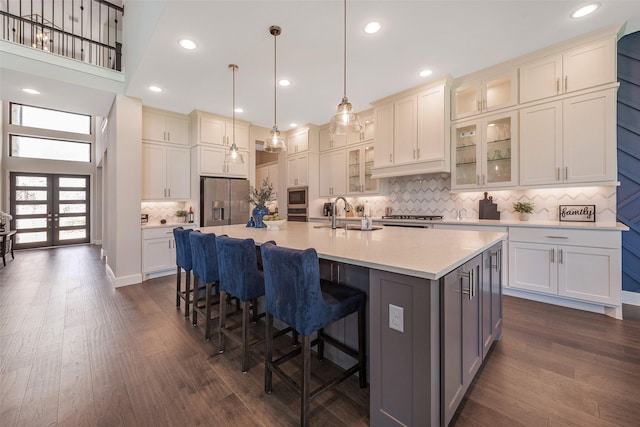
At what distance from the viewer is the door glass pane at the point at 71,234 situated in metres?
7.77

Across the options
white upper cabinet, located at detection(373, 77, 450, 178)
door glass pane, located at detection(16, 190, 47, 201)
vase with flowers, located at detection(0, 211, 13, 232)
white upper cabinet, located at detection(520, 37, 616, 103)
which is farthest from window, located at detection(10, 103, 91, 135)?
white upper cabinet, located at detection(520, 37, 616, 103)

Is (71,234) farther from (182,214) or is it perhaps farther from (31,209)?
(182,214)

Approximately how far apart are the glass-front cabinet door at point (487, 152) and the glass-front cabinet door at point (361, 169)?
1.48 meters

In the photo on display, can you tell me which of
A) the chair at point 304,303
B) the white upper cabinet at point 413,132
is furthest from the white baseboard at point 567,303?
the chair at point 304,303

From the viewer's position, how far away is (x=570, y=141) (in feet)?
9.53

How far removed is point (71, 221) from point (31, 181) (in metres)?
1.39

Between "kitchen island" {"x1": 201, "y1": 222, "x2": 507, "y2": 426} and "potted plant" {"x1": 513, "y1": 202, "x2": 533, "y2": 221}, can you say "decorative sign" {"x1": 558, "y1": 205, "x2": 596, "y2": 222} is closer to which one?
"potted plant" {"x1": 513, "y1": 202, "x2": 533, "y2": 221}

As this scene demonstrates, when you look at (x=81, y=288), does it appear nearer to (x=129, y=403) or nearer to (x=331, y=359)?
(x=129, y=403)

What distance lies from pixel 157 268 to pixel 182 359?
2802 mm

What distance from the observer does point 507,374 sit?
1.79m

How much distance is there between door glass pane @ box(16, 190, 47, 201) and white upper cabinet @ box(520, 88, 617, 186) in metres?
11.2

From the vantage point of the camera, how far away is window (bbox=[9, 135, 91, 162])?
7.15 metres

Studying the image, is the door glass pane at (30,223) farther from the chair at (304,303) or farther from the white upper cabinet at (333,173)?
the chair at (304,303)

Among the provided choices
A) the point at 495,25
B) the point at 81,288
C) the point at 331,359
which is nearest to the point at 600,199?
the point at 495,25
